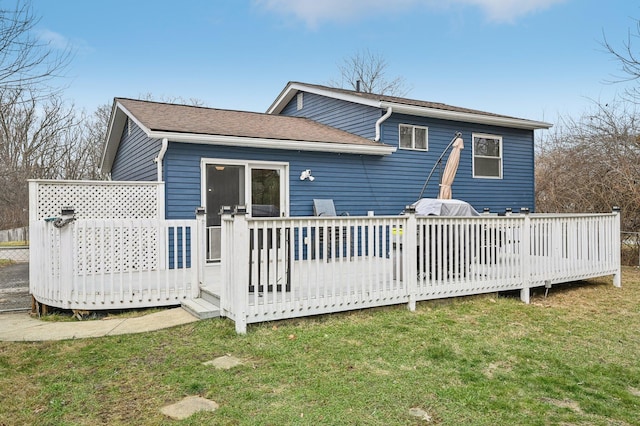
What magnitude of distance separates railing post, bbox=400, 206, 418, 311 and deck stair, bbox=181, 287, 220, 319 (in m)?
2.27

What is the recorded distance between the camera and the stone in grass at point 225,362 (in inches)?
139

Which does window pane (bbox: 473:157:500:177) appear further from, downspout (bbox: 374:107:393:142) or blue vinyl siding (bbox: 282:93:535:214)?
downspout (bbox: 374:107:393:142)

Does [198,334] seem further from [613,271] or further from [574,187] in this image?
[574,187]

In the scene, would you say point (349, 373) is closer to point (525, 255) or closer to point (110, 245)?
point (110, 245)

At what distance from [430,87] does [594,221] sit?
744 inches

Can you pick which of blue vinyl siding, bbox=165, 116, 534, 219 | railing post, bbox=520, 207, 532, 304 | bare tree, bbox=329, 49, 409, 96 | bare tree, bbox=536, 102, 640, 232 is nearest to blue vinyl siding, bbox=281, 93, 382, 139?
blue vinyl siding, bbox=165, 116, 534, 219

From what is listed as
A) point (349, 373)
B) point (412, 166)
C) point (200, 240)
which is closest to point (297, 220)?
point (200, 240)

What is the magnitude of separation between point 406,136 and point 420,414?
8478 mm

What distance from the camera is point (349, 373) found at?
339cm

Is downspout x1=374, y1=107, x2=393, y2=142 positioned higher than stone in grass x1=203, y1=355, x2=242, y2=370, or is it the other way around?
downspout x1=374, y1=107, x2=393, y2=142

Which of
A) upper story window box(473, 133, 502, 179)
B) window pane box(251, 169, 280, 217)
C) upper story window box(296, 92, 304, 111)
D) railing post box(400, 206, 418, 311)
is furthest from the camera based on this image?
upper story window box(296, 92, 304, 111)

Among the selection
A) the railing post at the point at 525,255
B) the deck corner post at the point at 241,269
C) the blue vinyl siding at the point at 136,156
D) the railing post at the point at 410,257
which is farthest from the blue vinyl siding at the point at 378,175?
the railing post at the point at 525,255

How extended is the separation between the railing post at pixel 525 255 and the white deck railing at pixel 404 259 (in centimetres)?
1

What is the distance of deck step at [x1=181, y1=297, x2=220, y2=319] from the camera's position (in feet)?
15.5
